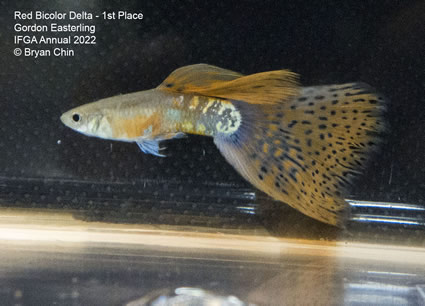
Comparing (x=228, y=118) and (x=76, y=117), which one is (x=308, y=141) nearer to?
(x=228, y=118)

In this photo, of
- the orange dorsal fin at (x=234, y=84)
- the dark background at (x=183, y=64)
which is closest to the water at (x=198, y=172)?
→ the dark background at (x=183, y=64)

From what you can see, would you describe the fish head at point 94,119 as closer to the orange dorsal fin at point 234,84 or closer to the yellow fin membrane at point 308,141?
the orange dorsal fin at point 234,84

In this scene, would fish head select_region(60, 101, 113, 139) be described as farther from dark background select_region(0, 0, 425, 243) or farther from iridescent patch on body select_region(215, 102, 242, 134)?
iridescent patch on body select_region(215, 102, 242, 134)

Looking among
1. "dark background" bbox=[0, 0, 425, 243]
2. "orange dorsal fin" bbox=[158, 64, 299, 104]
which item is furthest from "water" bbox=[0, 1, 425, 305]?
"orange dorsal fin" bbox=[158, 64, 299, 104]

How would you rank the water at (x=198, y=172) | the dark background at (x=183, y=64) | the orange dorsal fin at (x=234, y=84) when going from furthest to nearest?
the dark background at (x=183, y=64) < the water at (x=198, y=172) < the orange dorsal fin at (x=234, y=84)

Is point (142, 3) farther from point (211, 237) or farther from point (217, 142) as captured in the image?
point (211, 237)
